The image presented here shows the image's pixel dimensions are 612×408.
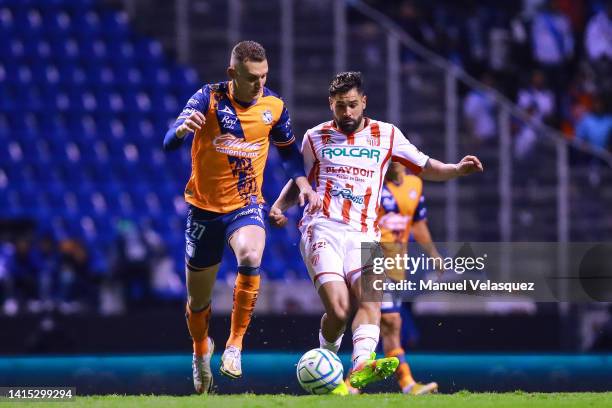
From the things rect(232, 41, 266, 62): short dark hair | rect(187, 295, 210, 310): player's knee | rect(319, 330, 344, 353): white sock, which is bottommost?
rect(319, 330, 344, 353): white sock

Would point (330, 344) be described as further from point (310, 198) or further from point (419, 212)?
point (419, 212)

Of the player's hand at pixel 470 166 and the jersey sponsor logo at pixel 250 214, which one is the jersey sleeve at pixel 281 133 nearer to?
the jersey sponsor logo at pixel 250 214

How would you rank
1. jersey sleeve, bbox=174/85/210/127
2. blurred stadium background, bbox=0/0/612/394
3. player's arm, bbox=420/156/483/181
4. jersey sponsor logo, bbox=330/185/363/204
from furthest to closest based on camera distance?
blurred stadium background, bbox=0/0/612/394 → jersey sponsor logo, bbox=330/185/363/204 → player's arm, bbox=420/156/483/181 → jersey sleeve, bbox=174/85/210/127

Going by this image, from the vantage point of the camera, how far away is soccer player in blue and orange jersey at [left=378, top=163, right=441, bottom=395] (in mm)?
11047

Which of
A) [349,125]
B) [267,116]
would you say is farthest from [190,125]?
[349,125]

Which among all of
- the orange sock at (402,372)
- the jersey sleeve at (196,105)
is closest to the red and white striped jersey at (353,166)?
the jersey sleeve at (196,105)

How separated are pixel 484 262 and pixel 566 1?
34.2ft

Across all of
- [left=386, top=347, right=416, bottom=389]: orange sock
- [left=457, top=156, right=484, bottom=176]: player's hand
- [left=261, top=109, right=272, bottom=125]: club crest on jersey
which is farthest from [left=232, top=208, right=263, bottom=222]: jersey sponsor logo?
[left=386, top=347, right=416, bottom=389]: orange sock

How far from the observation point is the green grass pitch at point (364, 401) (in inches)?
323

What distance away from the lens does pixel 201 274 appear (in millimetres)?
9430

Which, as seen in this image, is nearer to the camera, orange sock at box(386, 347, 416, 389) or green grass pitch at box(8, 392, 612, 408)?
green grass pitch at box(8, 392, 612, 408)

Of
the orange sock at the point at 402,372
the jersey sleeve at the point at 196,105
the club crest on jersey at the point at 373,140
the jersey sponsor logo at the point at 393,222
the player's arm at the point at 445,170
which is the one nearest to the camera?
the jersey sleeve at the point at 196,105

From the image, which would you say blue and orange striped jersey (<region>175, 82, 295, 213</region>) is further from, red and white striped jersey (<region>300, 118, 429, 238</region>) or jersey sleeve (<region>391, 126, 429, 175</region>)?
jersey sleeve (<region>391, 126, 429, 175</region>)

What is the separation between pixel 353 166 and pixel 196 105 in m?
1.20
